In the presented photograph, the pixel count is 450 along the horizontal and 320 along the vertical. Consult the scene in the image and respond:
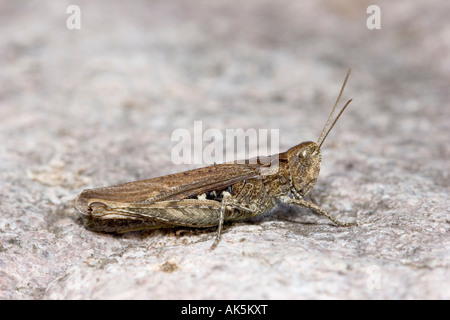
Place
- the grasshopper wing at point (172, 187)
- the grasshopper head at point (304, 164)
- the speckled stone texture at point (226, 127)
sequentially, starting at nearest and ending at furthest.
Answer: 1. the speckled stone texture at point (226, 127)
2. the grasshopper wing at point (172, 187)
3. the grasshopper head at point (304, 164)

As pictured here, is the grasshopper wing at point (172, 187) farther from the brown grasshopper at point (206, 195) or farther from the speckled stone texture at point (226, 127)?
the speckled stone texture at point (226, 127)

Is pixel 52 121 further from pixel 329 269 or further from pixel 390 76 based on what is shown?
pixel 390 76

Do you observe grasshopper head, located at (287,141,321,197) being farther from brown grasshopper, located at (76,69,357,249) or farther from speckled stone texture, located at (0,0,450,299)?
speckled stone texture, located at (0,0,450,299)

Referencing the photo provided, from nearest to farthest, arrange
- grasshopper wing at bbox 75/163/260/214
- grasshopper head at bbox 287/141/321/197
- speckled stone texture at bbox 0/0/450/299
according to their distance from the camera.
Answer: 1. speckled stone texture at bbox 0/0/450/299
2. grasshopper wing at bbox 75/163/260/214
3. grasshopper head at bbox 287/141/321/197

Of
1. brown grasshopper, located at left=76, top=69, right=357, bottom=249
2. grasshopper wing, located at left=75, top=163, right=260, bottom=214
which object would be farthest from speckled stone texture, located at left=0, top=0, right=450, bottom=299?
grasshopper wing, located at left=75, top=163, right=260, bottom=214

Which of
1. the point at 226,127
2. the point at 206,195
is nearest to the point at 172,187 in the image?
the point at 206,195

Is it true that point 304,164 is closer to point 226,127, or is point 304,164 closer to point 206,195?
point 206,195

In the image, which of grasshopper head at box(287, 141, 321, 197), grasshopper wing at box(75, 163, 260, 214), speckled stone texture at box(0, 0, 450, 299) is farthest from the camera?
grasshopper head at box(287, 141, 321, 197)

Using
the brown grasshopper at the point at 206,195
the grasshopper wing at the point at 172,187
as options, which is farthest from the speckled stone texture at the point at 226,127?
the grasshopper wing at the point at 172,187

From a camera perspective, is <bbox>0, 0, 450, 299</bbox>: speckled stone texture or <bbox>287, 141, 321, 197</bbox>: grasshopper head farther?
<bbox>287, 141, 321, 197</bbox>: grasshopper head
